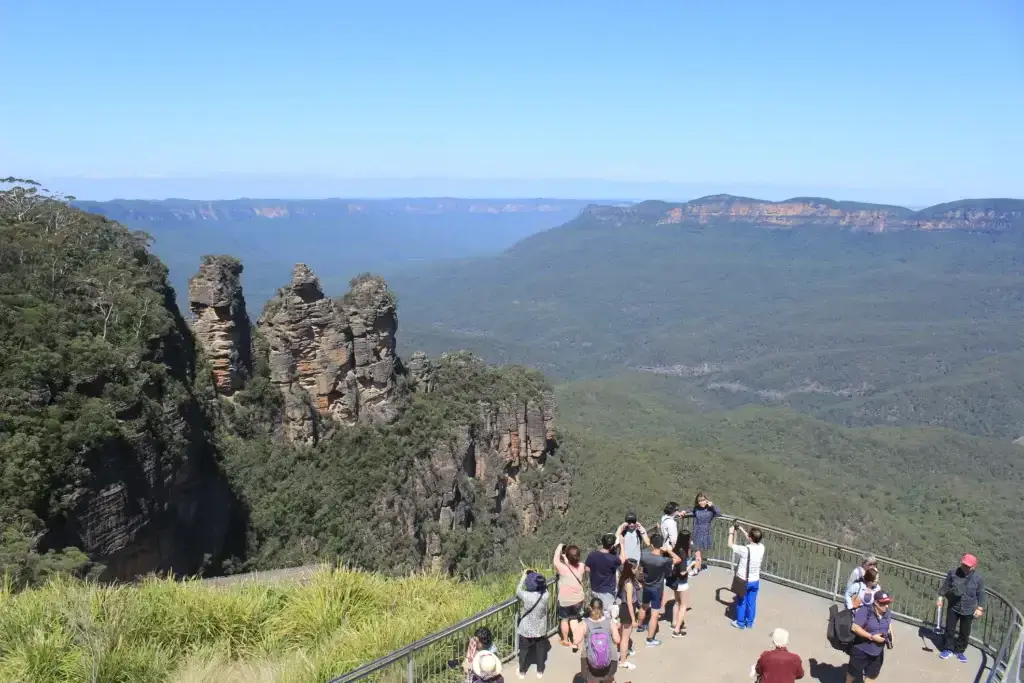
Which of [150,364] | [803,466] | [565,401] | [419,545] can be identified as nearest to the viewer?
[150,364]

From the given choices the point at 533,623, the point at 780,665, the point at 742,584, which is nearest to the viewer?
the point at 780,665

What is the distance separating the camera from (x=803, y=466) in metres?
77.3

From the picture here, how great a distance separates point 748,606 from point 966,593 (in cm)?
321

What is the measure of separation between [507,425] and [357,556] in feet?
44.2

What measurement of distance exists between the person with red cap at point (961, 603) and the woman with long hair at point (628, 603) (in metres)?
4.69

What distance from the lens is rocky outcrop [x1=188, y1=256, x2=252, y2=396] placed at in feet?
109

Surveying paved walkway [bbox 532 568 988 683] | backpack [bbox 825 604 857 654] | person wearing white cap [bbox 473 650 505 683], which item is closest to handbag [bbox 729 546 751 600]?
paved walkway [bbox 532 568 988 683]

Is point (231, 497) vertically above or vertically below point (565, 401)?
above

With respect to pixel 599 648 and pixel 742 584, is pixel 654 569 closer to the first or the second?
pixel 742 584

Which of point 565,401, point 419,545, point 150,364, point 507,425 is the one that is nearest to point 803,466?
point 565,401

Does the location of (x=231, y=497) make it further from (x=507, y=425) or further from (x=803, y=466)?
(x=803, y=466)

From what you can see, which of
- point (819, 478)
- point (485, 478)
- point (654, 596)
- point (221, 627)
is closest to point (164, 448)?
point (221, 627)

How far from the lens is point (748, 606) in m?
12.3

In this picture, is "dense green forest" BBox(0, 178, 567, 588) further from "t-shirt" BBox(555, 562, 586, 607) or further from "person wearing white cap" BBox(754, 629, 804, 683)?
"person wearing white cap" BBox(754, 629, 804, 683)
